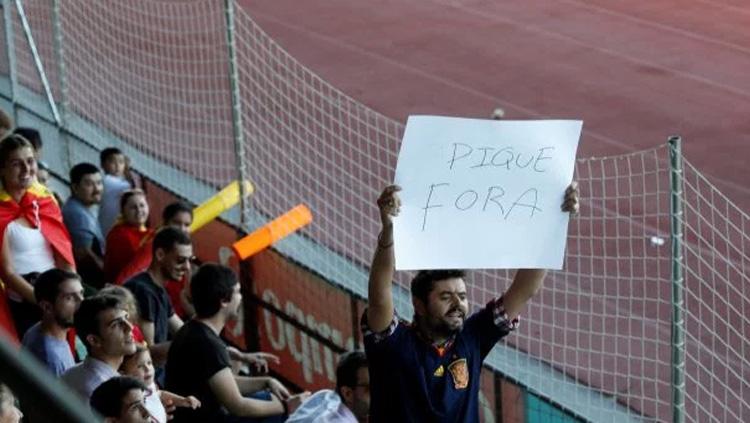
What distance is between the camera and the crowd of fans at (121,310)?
5223mm

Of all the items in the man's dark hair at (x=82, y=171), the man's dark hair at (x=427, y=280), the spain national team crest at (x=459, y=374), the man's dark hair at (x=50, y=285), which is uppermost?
the man's dark hair at (x=427, y=280)

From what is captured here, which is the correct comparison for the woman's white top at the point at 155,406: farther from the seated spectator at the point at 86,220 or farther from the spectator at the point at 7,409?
the seated spectator at the point at 86,220

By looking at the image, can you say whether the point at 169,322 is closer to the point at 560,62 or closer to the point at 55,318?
the point at 55,318

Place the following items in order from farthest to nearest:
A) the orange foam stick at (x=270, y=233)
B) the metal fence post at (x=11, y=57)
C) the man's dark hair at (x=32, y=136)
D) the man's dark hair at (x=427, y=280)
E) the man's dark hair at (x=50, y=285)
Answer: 1. the metal fence post at (x=11, y=57)
2. the man's dark hair at (x=32, y=136)
3. the orange foam stick at (x=270, y=233)
4. the man's dark hair at (x=50, y=285)
5. the man's dark hair at (x=427, y=280)

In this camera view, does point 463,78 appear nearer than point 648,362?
No

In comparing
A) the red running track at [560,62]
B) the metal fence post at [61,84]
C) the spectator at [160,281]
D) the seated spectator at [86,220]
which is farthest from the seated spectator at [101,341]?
the red running track at [560,62]

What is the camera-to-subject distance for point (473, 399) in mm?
4414

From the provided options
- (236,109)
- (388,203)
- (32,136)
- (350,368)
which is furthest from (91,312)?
(32,136)

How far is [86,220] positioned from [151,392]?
2.99m

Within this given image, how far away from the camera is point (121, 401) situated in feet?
15.0

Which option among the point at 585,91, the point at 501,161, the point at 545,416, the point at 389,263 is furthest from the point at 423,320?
the point at 585,91

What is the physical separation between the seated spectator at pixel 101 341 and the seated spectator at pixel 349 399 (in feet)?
2.29

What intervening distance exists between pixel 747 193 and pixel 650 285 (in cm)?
223

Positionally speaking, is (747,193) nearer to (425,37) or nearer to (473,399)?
(425,37)
